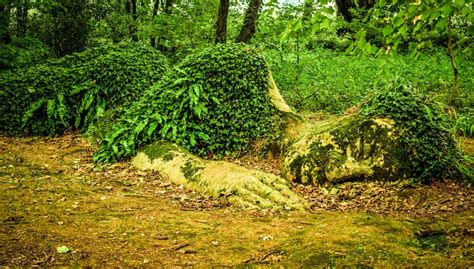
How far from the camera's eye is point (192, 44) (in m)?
11.8

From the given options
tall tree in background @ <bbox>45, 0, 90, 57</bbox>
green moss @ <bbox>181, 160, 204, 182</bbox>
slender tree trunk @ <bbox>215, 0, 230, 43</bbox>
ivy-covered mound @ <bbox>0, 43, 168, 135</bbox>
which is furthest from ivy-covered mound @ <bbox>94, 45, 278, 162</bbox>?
tall tree in background @ <bbox>45, 0, 90, 57</bbox>

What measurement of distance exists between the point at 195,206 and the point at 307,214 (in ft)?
5.16

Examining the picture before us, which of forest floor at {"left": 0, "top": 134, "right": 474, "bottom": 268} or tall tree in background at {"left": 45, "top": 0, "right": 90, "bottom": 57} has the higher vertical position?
tall tree in background at {"left": 45, "top": 0, "right": 90, "bottom": 57}

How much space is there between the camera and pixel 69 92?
9.02 meters

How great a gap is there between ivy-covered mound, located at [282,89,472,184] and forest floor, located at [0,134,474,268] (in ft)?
0.71

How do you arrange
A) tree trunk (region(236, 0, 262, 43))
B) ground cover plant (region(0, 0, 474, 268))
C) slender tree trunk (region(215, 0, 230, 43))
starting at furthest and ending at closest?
tree trunk (region(236, 0, 262, 43))
slender tree trunk (region(215, 0, 230, 43))
ground cover plant (region(0, 0, 474, 268))

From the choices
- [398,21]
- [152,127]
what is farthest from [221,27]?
[398,21]

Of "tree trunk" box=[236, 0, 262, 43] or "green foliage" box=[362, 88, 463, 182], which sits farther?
"tree trunk" box=[236, 0, 262, 43]

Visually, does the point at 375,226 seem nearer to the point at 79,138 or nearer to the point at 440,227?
the point at 440,227

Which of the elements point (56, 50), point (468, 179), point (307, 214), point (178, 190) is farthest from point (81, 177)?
point (56, 50)

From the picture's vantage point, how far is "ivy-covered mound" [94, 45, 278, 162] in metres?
7.19

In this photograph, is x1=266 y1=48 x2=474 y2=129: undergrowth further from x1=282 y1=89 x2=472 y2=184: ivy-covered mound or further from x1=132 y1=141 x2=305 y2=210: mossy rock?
x1=132 y1=141 x2=305 y2=210: mossy rock

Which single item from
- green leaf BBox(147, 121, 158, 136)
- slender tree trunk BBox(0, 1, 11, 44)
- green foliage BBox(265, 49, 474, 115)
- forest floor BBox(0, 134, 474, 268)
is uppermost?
slender tree trunk BBox(0, 1, 11, 44)

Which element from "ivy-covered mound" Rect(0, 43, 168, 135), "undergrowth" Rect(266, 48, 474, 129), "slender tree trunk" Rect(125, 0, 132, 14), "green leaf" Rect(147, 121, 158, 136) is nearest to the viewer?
"green leaf" Rect(147, 121, 158, 136)
